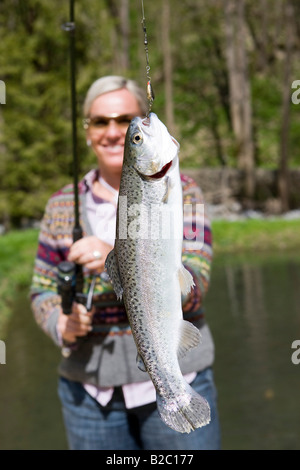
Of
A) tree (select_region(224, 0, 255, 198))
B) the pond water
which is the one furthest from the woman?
tree (select_region(224, 0, 255, 198))

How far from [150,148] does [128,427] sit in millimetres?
1330

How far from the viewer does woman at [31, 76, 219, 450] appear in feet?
7.59

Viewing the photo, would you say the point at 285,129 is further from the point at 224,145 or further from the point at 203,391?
the point at 203,391

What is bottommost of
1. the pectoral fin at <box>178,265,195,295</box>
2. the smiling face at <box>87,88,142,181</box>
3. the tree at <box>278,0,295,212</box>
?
the pectoral fin at <box>178,265,195,295</box>

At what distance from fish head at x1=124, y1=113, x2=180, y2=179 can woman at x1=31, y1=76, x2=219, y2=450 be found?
0.82 meters

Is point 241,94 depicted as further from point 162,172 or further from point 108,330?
point 162,172

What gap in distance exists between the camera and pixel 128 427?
2.41 metres

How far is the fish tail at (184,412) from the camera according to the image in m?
1.48

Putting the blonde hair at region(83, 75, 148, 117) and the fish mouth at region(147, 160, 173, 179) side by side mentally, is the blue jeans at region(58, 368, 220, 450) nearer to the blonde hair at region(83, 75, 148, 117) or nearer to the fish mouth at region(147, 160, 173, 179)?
the blonde hair at region(83, 75, 148, 117)

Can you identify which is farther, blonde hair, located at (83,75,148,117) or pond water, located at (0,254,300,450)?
pond water, located at (0,254,300,450)

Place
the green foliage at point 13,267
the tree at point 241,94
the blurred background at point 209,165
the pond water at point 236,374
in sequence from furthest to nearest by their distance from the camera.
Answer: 1. the tree at point 241,94
2. the green foliage at point 13,267
3. the blurred background at point 209,165
4. the pond water at point 236,374

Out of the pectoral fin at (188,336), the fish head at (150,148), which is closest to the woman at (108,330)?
the pectoral fin at (188,336)

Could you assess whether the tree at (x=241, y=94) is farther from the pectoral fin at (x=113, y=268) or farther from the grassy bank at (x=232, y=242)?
the pectoral fin at (x=113, y=268)

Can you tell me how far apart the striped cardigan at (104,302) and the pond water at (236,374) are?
270cm
